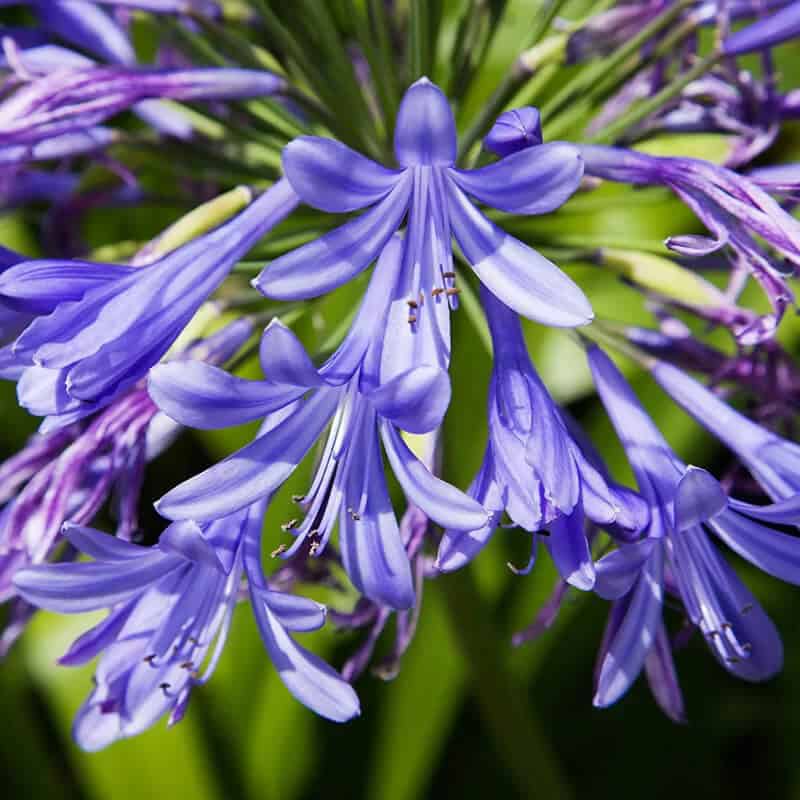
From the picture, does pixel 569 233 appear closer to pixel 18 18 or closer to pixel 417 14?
pixel 417 14

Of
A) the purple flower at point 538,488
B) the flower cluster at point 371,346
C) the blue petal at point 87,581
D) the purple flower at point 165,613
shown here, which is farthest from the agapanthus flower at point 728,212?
the blue petal at point 87,581

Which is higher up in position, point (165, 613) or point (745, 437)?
point (745, 437)

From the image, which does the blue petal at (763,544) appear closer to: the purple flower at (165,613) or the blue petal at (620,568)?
the blue petal at (620,568)

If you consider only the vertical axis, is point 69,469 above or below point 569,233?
above

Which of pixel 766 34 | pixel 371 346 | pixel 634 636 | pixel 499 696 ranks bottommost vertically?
pixel 499 696

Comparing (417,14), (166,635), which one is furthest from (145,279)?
(417,14)

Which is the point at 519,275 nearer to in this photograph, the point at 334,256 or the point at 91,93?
the point at 334,256

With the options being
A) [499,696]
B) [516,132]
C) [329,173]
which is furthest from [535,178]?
[499,696]

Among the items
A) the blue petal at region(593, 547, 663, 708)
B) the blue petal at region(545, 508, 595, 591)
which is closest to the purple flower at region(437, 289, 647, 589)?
the blue petal at region(545, 508, 595, 591)
